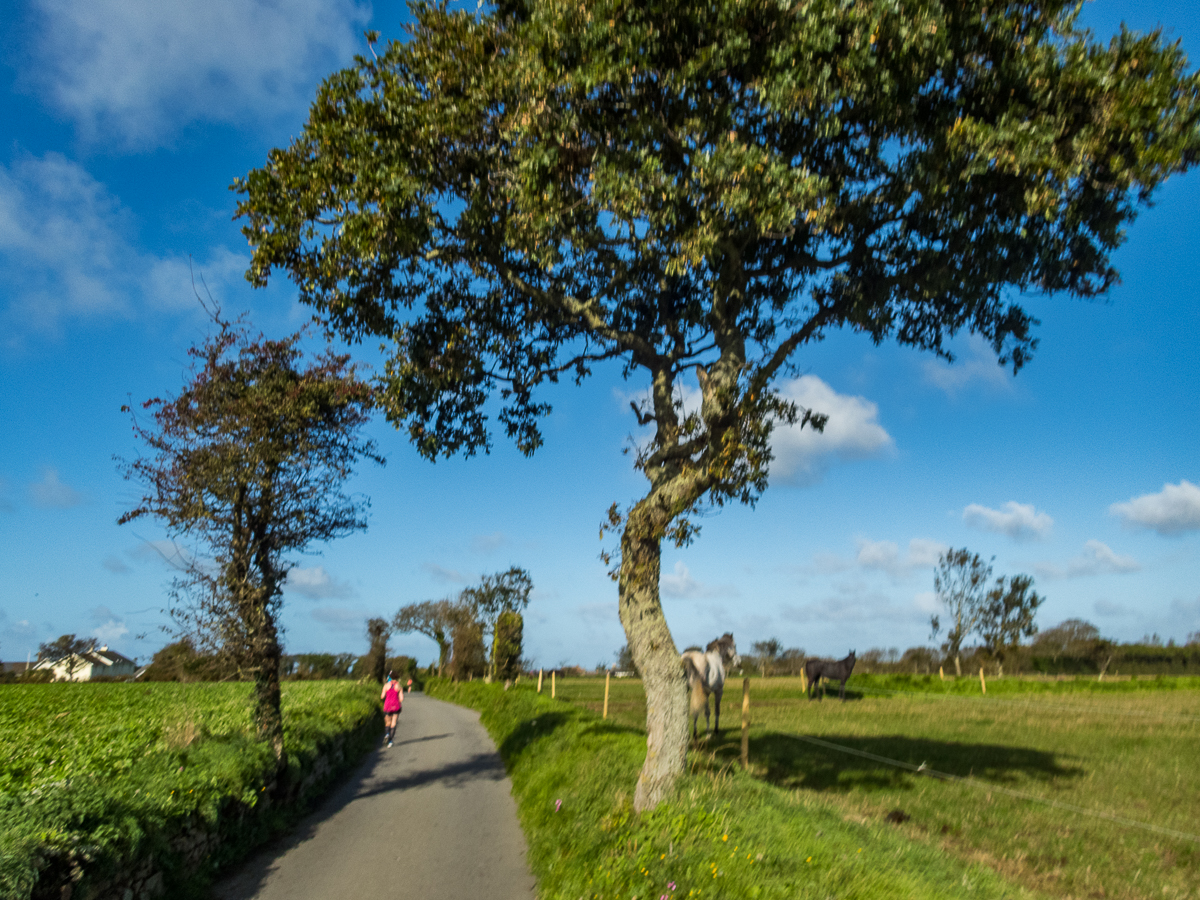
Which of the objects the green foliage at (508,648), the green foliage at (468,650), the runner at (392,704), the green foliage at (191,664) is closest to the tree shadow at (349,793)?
the runner at (392,704)

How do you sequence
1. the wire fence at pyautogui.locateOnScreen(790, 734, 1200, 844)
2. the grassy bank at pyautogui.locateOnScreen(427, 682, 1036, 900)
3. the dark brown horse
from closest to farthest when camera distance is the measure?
the grassy bank at pyautogui.locateOnScreen(427, 682, 1036, 900), the wire fence at pyautogui.locateOnScreen(790, 734, 1200, 844), the dark brown horse

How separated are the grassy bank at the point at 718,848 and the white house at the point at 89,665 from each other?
170 feet

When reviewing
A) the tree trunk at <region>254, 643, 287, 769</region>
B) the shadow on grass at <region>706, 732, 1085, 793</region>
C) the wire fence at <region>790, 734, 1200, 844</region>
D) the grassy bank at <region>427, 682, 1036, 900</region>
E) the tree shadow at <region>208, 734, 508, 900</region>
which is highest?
the tree trunk at <region>254, 643, 287, 769</region>

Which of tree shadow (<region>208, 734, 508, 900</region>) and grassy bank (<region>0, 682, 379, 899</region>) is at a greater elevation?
grassy bank (<region>0, 682, 379, 899</region>)

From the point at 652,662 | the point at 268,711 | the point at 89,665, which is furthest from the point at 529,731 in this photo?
the point at 89,665

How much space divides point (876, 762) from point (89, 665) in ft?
317

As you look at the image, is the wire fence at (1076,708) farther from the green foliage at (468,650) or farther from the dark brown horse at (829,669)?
the green foliage at (468,650)

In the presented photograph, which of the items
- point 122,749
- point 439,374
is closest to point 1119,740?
point 439,374

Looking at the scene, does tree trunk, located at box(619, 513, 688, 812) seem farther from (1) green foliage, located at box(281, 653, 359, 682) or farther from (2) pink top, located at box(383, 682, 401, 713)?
(1) green foliage, located at box(281, 653, 359, 682)

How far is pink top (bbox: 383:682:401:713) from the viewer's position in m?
21.6

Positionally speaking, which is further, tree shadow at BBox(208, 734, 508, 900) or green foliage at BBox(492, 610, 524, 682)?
green foliage at BBox(492, 610, 524, 682)

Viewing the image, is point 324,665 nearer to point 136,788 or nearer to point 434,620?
point 434,620

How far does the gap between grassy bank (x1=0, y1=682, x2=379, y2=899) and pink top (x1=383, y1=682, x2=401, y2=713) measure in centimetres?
229

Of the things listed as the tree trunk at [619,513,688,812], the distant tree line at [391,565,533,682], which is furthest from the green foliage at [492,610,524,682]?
the tree trunk at [619,513,688,812]
